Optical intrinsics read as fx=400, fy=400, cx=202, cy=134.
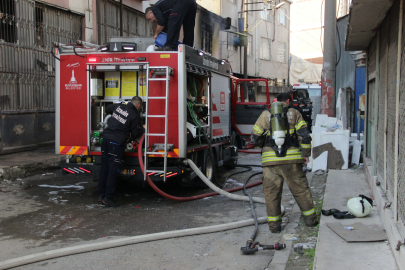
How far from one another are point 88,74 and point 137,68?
880 mm

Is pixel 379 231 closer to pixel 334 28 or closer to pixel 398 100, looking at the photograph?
pixel 398 100

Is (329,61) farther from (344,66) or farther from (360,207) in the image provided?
(344,66)

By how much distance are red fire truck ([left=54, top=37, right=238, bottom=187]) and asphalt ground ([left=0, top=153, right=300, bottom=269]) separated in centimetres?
59

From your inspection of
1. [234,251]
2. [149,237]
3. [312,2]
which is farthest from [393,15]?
[312,2]

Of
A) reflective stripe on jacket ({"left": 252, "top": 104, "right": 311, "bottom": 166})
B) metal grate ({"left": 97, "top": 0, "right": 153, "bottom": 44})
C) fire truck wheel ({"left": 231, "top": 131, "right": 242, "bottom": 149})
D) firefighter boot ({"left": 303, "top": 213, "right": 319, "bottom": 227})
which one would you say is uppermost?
metal grate ({"left": 97, "top": 0, "right": 153, "bottom": 44})

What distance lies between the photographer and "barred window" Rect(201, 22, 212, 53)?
874 inches

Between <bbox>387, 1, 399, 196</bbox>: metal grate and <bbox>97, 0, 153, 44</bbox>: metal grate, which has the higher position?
<bbox>97, 0, 153, 44</bbox>: metal grate

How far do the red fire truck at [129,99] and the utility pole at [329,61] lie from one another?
3.32m

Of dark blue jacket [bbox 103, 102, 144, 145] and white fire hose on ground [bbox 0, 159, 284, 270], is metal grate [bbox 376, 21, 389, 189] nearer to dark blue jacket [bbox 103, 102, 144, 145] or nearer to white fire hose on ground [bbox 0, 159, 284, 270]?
white fire hose on ground [bbox 0, 159, 284, 270]

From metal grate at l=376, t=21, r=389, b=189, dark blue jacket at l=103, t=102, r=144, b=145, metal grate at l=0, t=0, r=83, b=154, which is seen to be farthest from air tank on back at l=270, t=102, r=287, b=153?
metal grate at l=0, t=0, r=83, b=154

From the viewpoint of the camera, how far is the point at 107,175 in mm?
6559

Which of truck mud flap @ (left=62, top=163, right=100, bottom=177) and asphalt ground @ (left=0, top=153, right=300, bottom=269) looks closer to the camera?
asphalt ground @ (left=0, top=153, right=300, bottom=269)

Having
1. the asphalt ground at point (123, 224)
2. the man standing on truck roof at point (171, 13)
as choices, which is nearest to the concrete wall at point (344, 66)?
the man standing on truck roof at point (171, 13)

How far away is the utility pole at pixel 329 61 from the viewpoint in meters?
9.06
